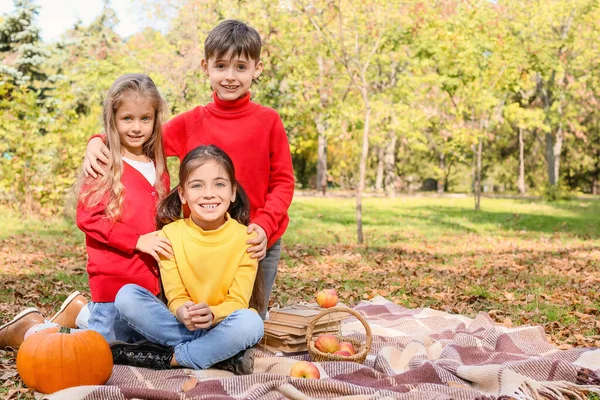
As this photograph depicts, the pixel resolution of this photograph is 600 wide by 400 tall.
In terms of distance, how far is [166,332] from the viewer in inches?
149

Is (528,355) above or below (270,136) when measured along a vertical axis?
below

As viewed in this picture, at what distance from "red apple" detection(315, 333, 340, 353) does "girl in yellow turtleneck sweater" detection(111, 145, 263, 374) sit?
473mm

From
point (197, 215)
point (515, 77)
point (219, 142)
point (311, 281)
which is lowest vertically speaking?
point (311, 281)

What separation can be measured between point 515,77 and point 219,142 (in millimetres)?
13473

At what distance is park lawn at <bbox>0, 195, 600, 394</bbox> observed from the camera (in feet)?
19.6

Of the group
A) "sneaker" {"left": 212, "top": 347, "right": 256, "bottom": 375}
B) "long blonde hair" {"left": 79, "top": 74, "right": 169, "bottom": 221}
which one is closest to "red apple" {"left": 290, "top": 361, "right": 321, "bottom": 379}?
"sneaker" {"left": 212, "top": 347, "right": 256, "bottom": 375}

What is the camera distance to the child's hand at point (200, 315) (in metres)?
3.56

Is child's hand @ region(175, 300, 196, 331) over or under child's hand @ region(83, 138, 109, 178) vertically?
under

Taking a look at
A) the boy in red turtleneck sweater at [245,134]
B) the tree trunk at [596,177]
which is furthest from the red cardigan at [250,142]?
the tree trunk at [596,177]

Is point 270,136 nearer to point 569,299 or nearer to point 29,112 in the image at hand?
point 569,299

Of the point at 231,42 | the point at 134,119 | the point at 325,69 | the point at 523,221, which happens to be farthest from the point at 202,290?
the point at 325,69

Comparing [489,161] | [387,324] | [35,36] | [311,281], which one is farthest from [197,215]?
[489,161]

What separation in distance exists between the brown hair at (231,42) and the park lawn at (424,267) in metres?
2.23

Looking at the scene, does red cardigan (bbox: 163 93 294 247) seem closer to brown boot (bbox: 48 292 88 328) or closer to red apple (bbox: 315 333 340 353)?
red apple (bbox: 315 333 340 353)
